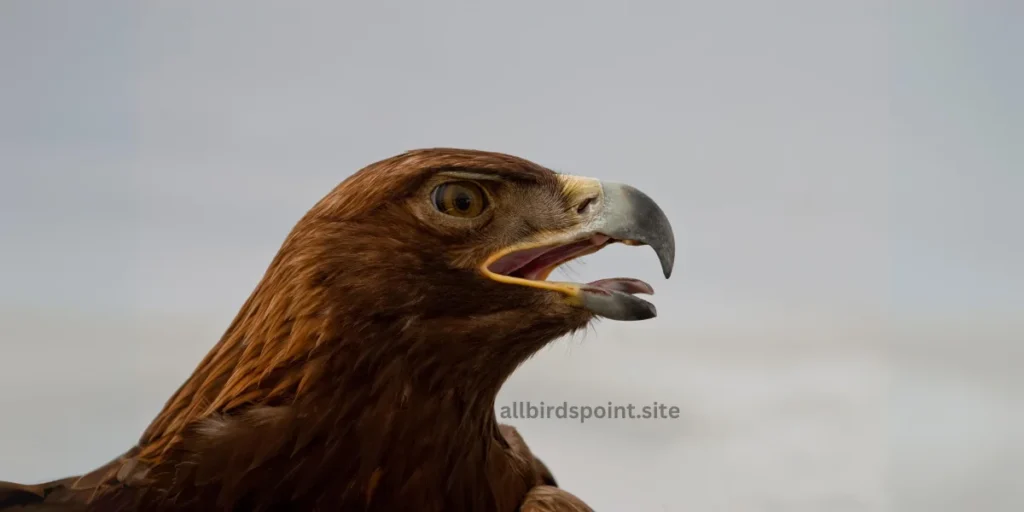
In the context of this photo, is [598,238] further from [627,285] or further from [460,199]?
[460,199]

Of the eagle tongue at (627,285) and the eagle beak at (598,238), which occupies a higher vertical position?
the eagle beak at (598,238)

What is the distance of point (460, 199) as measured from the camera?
7.44ft

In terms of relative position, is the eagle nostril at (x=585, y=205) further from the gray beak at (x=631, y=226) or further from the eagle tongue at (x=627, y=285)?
the eagle tongue at (x=627, y=285)

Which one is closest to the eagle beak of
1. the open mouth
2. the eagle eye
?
the open mouth

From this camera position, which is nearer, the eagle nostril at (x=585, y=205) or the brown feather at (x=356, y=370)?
the brown feather at (x=356, y=370)

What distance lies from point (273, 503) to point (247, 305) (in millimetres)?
551

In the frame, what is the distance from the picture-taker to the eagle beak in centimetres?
221

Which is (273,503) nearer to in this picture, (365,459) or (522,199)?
(365,459)

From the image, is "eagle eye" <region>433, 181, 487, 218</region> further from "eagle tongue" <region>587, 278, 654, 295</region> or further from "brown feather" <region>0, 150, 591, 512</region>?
"eagle tongue" <region>587, 278, 654, 295</region>

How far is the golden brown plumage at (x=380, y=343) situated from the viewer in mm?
2174

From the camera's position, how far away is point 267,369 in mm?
2219

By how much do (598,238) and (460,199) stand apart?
40 centimetres

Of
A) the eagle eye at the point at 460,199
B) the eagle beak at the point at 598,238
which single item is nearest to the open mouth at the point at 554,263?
the eagle beak at the point at 598,238

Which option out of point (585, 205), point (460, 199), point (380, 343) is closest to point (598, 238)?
point (585, 205)
